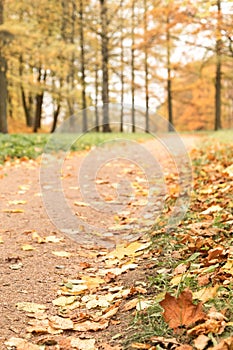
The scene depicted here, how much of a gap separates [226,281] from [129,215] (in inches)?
98.4

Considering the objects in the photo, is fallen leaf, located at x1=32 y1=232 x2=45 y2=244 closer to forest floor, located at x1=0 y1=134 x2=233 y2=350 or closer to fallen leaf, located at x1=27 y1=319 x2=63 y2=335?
forest floor, located at x1=0 y1=134 x2=233 y2=350

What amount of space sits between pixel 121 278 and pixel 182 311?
96cm

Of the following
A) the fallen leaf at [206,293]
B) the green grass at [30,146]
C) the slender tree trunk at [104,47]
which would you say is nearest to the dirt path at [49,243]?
the fallen leaf at [206,293]

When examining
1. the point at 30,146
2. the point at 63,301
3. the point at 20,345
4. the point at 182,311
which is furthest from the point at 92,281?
the point at 30,146

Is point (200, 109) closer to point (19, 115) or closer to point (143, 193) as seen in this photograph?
point (19, 115)

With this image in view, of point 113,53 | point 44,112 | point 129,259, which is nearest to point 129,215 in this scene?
point 129,259

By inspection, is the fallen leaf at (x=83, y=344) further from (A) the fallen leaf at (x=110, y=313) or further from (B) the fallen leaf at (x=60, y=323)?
(A) the fallen leaf at (x=110, y=313)

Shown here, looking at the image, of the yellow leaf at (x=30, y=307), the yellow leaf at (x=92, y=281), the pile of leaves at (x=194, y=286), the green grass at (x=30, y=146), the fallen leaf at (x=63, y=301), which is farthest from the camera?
the green grass at (x=30, y=146)

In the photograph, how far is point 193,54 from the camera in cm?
2208

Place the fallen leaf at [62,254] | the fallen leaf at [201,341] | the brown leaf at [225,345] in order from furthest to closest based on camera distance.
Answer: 1. the fallen leaf at [62,254]
2. the fallen leaf at [201,341]
3. the brown leaf at [225,345]

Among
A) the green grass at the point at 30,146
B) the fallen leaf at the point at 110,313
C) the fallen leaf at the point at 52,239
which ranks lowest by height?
the fallen leaf at the point at 110,313

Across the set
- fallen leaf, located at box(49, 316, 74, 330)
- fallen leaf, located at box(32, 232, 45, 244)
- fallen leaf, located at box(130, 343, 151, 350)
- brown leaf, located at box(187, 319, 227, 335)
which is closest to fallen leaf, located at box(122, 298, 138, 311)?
fallen leaf, located at box(49, 316, 74, 330)

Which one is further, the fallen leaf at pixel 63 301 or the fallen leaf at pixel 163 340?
the fallen leaf at pixel 63 301

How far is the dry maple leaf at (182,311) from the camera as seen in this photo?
2113 millimetres
